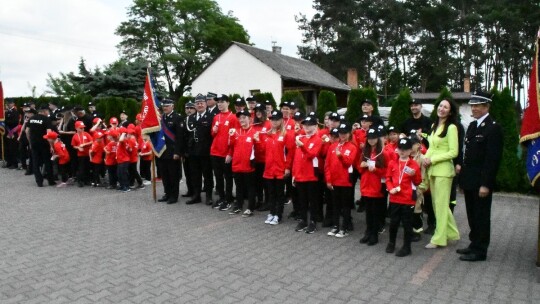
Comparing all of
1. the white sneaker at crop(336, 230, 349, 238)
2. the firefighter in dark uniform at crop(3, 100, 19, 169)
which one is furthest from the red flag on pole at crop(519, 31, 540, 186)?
the firefighter in dark uniform at crop(3, 100, 19, 169)

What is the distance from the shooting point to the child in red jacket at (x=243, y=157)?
844cm

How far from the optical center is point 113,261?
6.04m

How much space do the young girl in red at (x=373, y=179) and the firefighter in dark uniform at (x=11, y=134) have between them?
1335 centimetres

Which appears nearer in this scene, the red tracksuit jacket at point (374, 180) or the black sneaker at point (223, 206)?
the red tracksuit jacket at point (374, 180)

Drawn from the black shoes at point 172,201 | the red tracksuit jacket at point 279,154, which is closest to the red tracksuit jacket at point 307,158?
the red tracksuit jacket at point 279,154

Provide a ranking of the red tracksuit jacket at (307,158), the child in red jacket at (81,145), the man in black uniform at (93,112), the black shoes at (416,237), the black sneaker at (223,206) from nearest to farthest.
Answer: the black shoes at (416,237) → the red tracksuit jacket at (307,158) → the black sneaker at (223,206) → the child in red jacket at (81,145) → the man in black uniform at (93,112)

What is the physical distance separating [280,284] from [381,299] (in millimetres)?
1124

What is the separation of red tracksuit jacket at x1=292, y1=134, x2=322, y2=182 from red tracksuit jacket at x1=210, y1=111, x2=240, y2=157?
71.7 inches

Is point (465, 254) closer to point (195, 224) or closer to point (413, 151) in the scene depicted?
point (413, 151)

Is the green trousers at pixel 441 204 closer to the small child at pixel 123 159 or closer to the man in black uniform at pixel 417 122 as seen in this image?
the man in black uniform at pixel 417 122

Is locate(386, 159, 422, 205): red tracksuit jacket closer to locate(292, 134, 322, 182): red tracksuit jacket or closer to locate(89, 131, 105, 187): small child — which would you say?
locate(292, 134, 322, 182): red tracksuit jacket

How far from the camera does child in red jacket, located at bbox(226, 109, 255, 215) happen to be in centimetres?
844

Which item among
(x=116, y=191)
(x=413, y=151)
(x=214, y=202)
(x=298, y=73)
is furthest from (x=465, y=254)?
(x=298, y=73)

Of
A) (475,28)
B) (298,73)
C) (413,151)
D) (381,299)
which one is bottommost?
(381,299)
